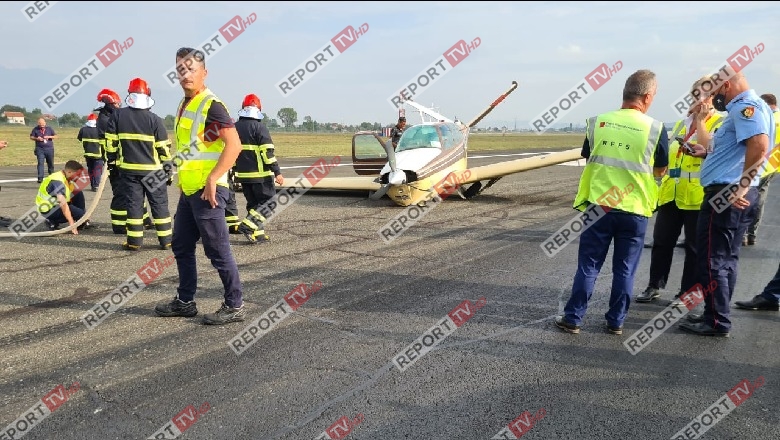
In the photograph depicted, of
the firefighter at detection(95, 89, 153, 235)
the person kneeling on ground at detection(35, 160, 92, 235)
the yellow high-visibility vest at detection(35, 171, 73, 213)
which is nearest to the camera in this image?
the firefighter at detection(95, 89, 153, 235)

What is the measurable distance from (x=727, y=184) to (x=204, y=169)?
459cm

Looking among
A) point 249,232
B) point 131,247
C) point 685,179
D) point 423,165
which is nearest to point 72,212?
point 131,247

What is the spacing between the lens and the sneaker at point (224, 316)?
15.5 ft

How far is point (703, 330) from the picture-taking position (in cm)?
466

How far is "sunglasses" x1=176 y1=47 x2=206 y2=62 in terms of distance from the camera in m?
4.53

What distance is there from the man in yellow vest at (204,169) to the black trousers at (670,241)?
436 centimetres

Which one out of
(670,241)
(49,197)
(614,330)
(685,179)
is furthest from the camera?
(49,197)

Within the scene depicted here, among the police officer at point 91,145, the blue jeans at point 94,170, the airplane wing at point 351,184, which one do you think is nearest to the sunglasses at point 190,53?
the airplane wing at point 351,184

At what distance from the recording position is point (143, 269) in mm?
6598

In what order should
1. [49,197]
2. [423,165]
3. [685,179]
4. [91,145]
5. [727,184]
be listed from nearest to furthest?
[727,184], [685,179], [49,197], [423,165], [91,145]

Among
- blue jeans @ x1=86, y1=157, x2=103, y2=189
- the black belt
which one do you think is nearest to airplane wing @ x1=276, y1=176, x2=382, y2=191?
blue jeans @ x1=86, y1=157, x2=103, y2=189

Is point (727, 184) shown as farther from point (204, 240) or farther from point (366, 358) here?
point (204, 240)

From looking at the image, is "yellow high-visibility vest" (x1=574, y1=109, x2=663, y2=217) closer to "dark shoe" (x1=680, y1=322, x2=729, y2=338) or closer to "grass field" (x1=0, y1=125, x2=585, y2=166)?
"dark shoe" (x1=680, y1=322, x2=729, y2=338)

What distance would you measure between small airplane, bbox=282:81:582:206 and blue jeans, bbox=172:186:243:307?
6132mm
